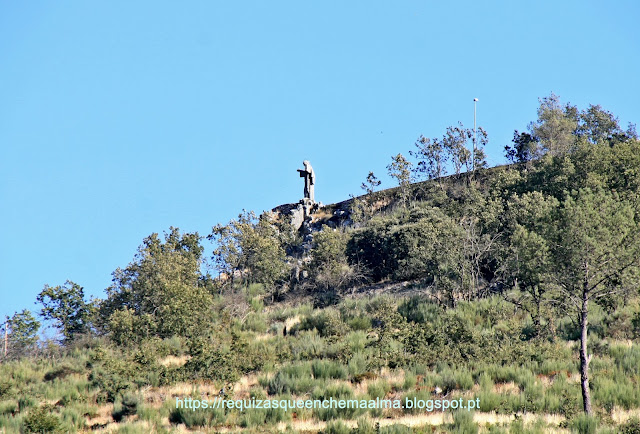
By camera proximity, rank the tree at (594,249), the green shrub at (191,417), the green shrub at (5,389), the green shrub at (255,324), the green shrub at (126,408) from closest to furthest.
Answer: the green shrub at (191,417)
the tree at (594,249)
the green shrub at (126,408)
the green shrub at (5,389)
the green shrub at (255,324)

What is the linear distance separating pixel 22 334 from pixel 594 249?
120 ft

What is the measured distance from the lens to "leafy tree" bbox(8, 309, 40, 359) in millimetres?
46281

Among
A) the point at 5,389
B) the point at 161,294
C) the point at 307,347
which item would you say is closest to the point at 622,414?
the point at 307,347

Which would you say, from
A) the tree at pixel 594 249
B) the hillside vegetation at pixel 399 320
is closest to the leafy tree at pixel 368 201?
the hillside vegetation at pixel 399 320

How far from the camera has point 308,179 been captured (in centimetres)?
7456

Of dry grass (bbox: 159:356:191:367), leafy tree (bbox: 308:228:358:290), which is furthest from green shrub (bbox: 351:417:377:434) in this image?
leafy tree (bbox: 308:228:358:290)

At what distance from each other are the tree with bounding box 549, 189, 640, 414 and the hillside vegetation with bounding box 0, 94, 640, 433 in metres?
0.05

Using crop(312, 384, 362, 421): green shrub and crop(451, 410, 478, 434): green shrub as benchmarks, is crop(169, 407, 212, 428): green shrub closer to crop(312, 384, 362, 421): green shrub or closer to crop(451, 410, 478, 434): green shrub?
crop(312, 384, 362, 421): green shrub

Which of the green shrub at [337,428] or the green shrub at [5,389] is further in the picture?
the green shrub at [5,389]

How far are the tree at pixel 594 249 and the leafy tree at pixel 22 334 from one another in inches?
1332

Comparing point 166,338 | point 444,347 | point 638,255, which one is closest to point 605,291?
point 638,255

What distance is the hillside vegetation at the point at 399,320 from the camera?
78.4ft

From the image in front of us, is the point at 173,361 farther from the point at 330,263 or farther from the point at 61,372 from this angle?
the point at 330,263

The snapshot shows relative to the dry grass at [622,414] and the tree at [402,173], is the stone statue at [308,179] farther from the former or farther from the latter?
the dry grass at [622,414]
